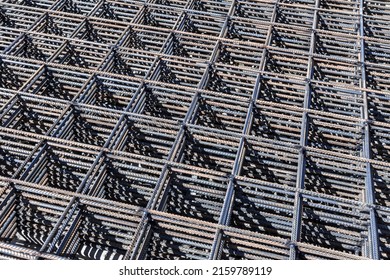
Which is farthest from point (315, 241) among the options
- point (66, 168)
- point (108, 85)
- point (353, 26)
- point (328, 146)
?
point (353, 26)

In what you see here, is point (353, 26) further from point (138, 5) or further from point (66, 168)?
point (66, 168)

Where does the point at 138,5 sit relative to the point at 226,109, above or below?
above

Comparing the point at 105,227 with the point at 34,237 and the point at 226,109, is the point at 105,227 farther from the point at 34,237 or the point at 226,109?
the point at 226,109
